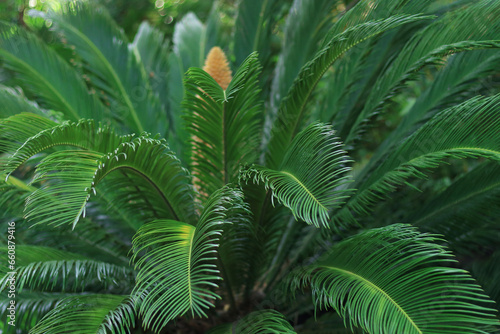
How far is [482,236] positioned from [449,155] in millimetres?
1078

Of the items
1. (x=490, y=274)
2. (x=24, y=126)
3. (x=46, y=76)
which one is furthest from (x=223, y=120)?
(x=490, y=274)

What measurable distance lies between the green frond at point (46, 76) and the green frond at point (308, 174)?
56.1 inches

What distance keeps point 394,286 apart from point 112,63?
2.32 m

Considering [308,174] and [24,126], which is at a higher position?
[24,126]

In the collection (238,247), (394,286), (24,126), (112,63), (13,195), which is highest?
(112,63)

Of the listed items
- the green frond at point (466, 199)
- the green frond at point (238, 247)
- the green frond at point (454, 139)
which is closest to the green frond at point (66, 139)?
the green frond at point (238, 247)

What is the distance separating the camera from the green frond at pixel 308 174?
5.26 feet

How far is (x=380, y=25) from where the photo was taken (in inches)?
69.1

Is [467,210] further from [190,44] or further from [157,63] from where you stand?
[157,63]

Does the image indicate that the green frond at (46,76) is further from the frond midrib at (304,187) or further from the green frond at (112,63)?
the frond midrib at (304,187)

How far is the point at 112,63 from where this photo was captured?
2.96 m

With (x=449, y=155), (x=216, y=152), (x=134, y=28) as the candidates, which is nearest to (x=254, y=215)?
(x=216, y=152)

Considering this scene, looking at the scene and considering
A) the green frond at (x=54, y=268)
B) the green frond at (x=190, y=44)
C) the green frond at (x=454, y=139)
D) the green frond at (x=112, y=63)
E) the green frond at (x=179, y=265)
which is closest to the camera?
the green frond at (x=179, y=265)

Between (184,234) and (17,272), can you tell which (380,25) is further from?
(17,272)
